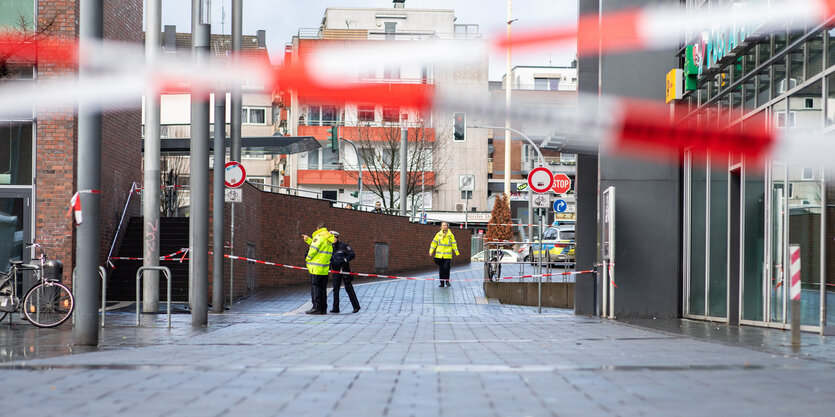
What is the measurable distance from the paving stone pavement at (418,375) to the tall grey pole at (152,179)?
445 cm

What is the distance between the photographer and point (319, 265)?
2028cm

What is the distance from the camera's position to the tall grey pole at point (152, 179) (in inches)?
765

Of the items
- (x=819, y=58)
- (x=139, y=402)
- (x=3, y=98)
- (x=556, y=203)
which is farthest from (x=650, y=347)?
(x=556, y=203)

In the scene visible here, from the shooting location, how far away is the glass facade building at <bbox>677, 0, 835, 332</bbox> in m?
13.7

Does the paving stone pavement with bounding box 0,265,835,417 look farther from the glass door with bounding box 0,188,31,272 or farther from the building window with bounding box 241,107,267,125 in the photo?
the building window with bounding box 241,107,267,125

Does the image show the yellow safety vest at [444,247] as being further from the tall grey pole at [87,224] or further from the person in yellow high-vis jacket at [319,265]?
the tall grey pole at [87,224]

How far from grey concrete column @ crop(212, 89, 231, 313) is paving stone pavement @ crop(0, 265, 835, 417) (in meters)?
4.39

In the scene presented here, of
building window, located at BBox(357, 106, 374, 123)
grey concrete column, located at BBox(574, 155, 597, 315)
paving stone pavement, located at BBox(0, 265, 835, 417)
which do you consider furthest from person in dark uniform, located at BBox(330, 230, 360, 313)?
building window, located at BBox(357, 106, 374, 123)

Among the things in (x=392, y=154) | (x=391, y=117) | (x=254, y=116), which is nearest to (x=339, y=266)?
(x=392, y=154)

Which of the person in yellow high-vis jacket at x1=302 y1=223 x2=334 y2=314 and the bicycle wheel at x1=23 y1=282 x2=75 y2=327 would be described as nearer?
the bicycle wheel at x1=23 y1=282 x2=75 y2=327

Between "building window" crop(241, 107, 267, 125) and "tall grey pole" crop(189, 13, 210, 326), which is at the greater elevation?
"building window" crop(241, 107, 267, 125)

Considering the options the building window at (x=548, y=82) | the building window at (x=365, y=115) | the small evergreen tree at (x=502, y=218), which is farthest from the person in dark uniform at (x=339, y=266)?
the building window at (x=548, y=82)

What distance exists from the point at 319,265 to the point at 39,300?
5541 mm

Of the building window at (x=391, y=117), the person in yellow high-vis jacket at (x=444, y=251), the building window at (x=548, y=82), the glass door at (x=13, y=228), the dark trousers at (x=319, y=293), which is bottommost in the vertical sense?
the dark trousers at (x=319, y=293)
